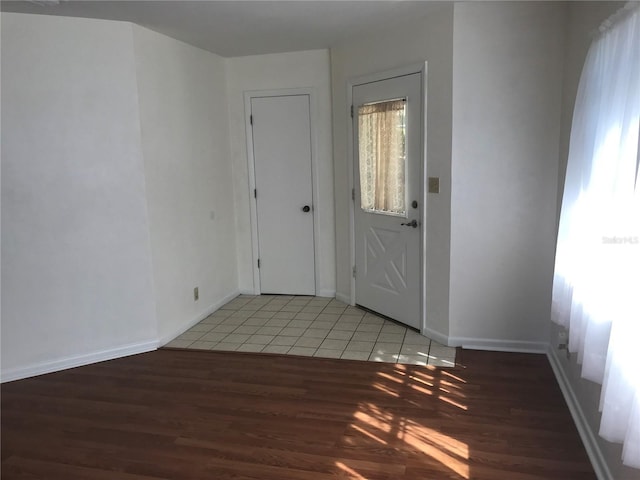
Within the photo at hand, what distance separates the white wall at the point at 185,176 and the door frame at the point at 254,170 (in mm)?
213

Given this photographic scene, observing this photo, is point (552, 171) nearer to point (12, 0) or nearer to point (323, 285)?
point (323, 285)

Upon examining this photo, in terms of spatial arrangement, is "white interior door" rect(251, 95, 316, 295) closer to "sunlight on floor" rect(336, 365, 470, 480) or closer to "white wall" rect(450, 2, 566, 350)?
"white wall" rect(450, 2, 566, 350)

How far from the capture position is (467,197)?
11.9ft

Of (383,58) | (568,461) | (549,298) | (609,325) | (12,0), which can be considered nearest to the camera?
(609,325)

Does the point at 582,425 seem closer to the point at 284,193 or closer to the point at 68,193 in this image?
the point at 284,193

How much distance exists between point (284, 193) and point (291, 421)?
2758 mm

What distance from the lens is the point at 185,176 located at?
4312 mm

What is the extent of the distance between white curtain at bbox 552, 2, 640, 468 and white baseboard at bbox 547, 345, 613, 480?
471 millimetres

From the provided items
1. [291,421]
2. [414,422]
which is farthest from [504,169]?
[291,421]

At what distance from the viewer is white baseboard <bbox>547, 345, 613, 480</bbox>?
228 centimetres

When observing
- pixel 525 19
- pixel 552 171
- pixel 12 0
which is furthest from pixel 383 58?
pixel 12 0

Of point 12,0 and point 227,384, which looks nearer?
point 12,0

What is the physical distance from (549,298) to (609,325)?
1.61 m

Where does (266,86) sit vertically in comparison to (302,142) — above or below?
above
